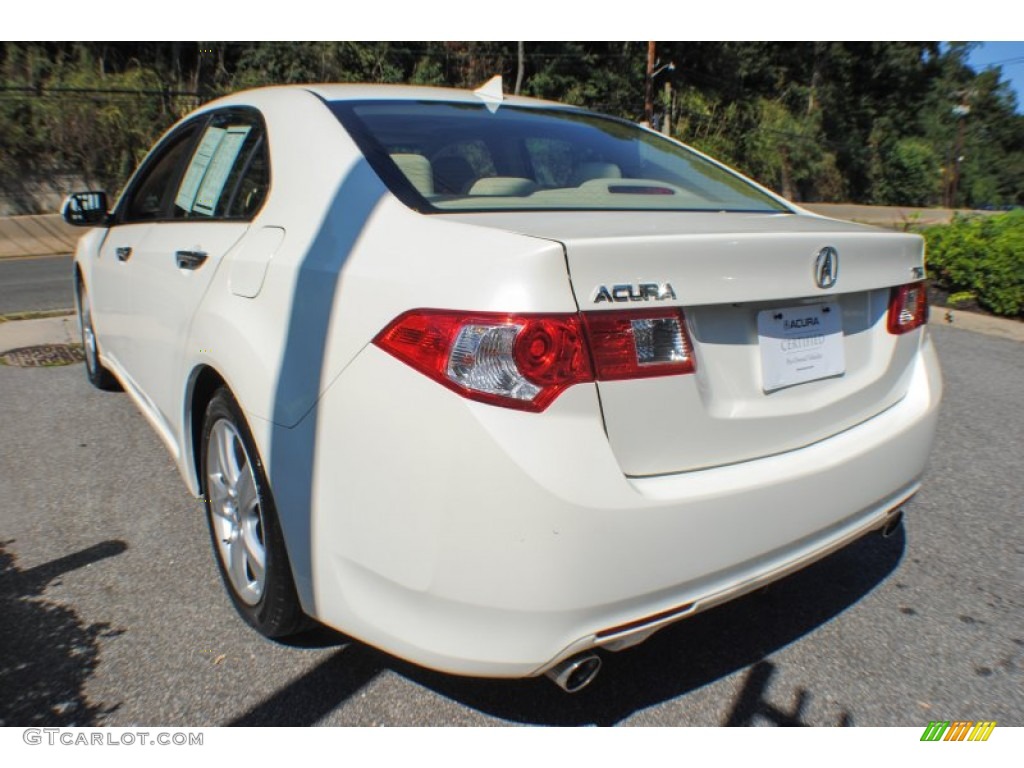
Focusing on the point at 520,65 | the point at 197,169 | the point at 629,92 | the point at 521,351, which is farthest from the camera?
the point at 629,92

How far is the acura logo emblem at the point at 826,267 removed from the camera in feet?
6.30

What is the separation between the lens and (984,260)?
7.84m

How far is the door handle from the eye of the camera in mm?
2514

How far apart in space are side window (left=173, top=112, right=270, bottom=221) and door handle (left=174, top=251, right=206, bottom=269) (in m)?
0.14

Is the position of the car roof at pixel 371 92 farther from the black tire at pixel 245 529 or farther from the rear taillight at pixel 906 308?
the rear taillight at pixel 906 308

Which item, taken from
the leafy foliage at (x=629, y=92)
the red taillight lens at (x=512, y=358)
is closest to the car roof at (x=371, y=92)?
the red taillight lens at (x=512, y=358)

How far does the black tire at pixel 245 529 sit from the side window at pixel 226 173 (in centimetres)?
63

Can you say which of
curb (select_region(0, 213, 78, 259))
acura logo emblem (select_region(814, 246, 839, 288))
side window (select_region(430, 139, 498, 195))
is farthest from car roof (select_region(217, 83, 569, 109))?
curb (select_region(0, 213, 78, 259))

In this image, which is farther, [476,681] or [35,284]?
[35,284]

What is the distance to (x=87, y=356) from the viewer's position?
482cm

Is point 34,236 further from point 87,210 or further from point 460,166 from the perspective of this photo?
point 460,166

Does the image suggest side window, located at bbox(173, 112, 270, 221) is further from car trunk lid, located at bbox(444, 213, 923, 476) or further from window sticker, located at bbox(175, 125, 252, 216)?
car trunk lid, located at bbox(444, 213, 923, 476)

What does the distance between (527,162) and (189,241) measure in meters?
1.17

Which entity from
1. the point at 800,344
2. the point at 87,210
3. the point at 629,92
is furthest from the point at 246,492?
the point at 629,92
